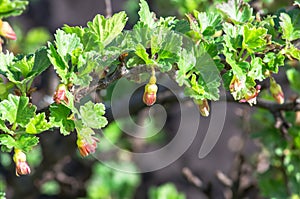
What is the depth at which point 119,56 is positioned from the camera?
1061 millimetres

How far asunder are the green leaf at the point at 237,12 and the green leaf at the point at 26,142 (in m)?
0.45

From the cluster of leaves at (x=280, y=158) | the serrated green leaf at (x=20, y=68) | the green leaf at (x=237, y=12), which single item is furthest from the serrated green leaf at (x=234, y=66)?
the cluster of leaves at (x=280, y=158)

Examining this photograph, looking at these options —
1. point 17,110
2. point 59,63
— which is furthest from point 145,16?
point 17,110

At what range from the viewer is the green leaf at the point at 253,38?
1.04 meters

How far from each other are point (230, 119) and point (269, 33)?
2.26 metres

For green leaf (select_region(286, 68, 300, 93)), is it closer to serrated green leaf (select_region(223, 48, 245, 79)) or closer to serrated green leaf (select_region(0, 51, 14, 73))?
serrated green leaf (select_region(223, 48, 245, 79))

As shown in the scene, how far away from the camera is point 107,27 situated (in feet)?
3.42

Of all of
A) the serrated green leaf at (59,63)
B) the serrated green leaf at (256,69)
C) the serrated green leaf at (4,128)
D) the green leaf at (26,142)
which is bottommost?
the green leaf at (26,142)

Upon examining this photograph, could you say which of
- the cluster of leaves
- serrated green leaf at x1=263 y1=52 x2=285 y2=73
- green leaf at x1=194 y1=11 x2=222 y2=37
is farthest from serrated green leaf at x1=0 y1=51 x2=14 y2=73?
the cluster of leaves

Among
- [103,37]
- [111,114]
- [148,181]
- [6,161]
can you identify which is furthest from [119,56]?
[148,181]

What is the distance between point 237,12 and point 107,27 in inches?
10.9

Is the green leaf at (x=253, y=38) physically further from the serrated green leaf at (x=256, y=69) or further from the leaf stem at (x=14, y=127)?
the leaf stem at (x=14, y=127)

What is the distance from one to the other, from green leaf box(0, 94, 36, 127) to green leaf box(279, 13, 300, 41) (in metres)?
0.51

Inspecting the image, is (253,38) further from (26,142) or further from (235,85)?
(26,142)
